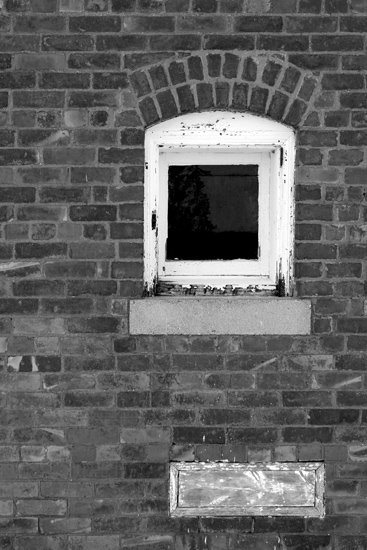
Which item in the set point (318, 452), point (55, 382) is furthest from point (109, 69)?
point (318, 452)

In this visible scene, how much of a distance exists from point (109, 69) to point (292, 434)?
7.29 ft

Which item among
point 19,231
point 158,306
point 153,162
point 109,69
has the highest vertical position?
point 109,69

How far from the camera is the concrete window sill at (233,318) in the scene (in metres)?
3.26

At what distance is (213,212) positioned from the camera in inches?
137

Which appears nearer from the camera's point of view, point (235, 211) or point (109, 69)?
point (109, 69)

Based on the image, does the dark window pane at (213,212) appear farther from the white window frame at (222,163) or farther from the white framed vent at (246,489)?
the white framed vent at (246,489)

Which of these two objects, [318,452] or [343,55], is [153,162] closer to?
[343,55]

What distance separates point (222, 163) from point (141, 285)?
2.81 feet

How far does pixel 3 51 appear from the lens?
3.20 m

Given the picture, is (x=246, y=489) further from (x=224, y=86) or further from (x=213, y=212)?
(x=224, y=86)

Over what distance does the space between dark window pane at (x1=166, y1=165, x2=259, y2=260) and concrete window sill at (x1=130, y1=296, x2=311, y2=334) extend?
0.35m

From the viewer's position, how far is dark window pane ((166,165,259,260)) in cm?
346

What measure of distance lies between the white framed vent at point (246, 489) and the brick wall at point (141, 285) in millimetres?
61

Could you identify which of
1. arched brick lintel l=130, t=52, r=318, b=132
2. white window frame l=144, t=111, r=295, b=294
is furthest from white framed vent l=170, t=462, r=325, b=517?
arched brick lintel l=130, t=52, r=318, b=132
